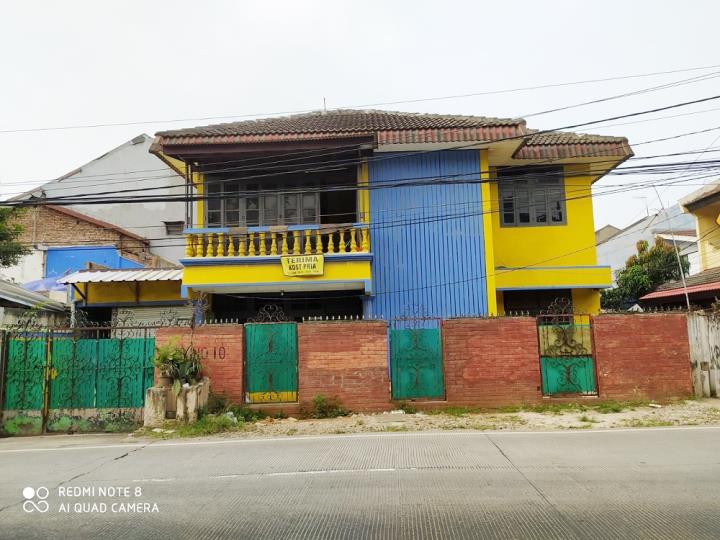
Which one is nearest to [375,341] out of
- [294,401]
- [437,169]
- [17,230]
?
[294,401]

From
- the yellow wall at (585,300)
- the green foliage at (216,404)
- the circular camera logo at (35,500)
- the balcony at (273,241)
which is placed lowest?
the circular camera logo at (35,500)

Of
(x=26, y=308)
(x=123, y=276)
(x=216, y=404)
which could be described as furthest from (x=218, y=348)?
(x=26, y=308)

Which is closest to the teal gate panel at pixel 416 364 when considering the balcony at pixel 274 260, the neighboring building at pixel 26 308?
the balcony at pixel 274 260

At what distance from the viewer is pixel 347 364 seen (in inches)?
427

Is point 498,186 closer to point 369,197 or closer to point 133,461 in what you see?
point 369,197

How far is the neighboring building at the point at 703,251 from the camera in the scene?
18125 millimetres

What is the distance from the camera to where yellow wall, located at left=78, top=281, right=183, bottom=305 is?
1562cm

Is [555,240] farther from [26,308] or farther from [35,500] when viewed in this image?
[26,308]

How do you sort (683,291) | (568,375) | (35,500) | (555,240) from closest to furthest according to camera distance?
(35,500)
(568,375)
(555,240)
(683,291)

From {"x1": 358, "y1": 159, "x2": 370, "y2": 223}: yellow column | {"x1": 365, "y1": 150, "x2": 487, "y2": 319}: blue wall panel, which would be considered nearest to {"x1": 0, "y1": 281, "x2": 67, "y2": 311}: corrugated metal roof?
{"x1": 358, "y1": 159, "x2": 370, "y2": 223}: yellow column

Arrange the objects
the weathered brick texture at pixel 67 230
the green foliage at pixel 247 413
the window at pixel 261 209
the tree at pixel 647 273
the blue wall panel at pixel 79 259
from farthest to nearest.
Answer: the weathered brick texture at pixel 67 230, the tree at pixel 647 273, the blue wall panel at pixel 79 259, the window at pixel 261 209, the green foliage at pixel 247 413

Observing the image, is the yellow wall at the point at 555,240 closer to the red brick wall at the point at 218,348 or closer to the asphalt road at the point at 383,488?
the asphalt road at the point at 383,488

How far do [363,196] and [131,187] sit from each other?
18797 millimetres

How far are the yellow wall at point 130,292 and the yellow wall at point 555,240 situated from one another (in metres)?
9.46
